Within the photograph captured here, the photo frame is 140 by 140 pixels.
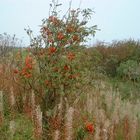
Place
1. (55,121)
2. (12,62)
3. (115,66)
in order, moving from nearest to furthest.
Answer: (55,121) < (12,62) < (115,66)

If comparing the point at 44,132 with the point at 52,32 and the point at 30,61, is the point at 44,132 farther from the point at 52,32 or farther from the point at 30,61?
the point at 52,32

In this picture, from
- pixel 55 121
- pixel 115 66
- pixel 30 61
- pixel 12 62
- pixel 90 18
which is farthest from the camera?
pixel 115 66

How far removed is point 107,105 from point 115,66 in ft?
32.6

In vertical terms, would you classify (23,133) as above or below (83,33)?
below

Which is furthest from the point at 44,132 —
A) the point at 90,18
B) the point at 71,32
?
the point at 90,18

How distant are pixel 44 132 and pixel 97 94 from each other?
128 inches

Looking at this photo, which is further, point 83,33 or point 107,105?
point 107,105

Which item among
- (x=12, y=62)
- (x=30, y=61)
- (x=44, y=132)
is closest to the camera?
(x=44, y=132)

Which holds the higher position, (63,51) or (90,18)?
(90,18)

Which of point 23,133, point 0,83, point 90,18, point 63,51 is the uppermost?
point 90,18

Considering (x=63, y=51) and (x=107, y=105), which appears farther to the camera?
(x=107, y=105)

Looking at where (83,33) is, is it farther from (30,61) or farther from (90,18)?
(30,61)

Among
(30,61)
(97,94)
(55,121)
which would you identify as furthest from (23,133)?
(97,94)

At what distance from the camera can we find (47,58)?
23.1ft
